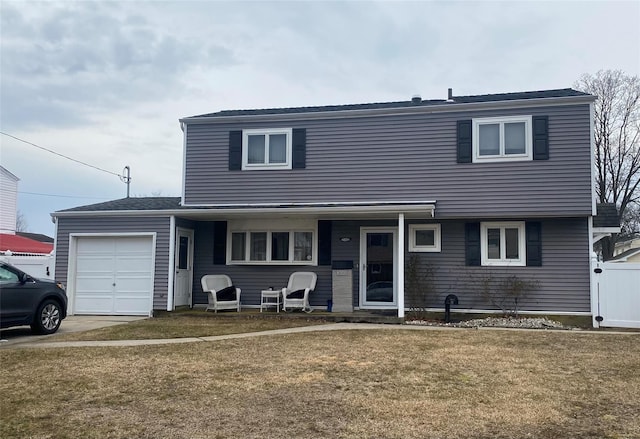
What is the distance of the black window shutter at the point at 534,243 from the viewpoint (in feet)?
41.9

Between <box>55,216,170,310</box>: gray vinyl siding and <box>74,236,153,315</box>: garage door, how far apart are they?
25 centimetres

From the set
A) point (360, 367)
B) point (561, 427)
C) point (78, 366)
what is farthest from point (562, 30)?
point (78, 366)

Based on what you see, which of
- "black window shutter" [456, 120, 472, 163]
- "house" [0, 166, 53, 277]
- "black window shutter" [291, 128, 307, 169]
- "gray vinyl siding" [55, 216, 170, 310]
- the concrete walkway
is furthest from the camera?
"house" [0, 166, 53, 277]

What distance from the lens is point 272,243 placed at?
1429cm

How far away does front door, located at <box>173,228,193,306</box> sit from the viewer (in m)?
13.7

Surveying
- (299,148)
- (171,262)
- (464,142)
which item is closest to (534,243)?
(464,142)

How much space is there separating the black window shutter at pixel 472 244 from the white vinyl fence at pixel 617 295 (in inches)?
104

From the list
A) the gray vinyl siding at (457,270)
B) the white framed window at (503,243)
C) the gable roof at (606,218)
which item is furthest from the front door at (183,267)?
the gable roof at (606,218)

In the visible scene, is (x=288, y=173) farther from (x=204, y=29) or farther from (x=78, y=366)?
(x=78, y=366)

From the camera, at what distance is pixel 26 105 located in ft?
61.3

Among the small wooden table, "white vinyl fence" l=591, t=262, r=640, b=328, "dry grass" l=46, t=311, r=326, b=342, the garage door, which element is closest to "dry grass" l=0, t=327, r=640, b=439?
"dry grass" l=46, t=311, r=326, b=342

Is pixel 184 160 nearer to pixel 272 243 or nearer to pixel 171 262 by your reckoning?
pixel 171 262

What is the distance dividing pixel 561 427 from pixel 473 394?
3.79ft

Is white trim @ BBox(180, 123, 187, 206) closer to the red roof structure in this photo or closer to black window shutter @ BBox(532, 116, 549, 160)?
black window shutter @ BBox(532, 116, 549, 160)
